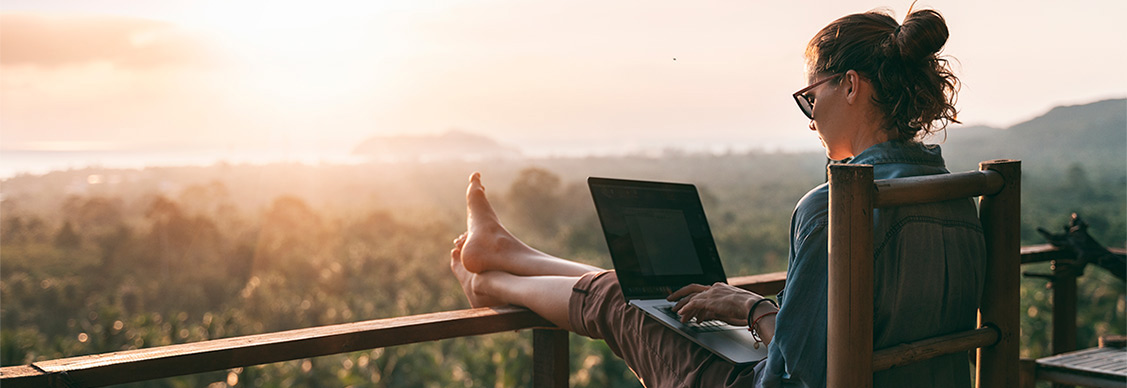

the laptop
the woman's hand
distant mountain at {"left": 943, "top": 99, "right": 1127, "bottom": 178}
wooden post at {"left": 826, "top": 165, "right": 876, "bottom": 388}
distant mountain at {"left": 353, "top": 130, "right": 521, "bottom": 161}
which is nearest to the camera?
wooden post at {"left": 826, "top": 165, "right": 876, "bottom": 388}

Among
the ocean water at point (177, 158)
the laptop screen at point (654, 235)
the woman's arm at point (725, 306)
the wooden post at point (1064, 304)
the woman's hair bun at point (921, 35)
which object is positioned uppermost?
the ocean water at point (177, 158)

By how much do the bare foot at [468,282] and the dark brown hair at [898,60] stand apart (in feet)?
3.12

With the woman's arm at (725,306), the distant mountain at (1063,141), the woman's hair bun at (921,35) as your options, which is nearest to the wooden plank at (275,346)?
the woman's arm at (725,306)

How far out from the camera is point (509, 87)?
34469 millimetres

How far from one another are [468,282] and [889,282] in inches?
45.1

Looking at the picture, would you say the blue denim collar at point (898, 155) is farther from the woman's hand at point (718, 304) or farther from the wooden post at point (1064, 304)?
the wooden post at point (1064, 304)

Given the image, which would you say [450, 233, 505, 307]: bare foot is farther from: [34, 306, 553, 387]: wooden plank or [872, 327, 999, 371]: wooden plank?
[872, 327, 999, 371]: wooden plank

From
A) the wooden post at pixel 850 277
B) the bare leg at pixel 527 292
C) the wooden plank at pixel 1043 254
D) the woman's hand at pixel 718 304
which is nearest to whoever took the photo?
the wooden post at pixel 850 277

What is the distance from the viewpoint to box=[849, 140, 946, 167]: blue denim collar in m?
1.07

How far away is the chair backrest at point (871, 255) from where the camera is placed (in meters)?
0.91

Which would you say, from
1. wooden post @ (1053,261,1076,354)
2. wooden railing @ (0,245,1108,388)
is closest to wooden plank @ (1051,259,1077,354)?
wooden post @ (1053,261,1076,354)

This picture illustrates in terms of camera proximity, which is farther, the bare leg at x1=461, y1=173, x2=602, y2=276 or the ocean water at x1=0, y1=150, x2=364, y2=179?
the ocean water at x1=0, y1=150, x2=364, y2=179

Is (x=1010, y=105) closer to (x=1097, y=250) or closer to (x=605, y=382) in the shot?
(x=605, y=382)

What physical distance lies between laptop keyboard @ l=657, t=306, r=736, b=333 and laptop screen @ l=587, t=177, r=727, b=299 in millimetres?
78
